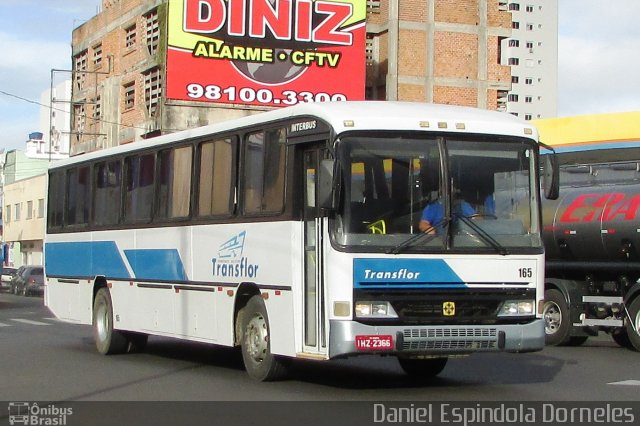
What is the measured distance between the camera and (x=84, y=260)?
19.0 metres

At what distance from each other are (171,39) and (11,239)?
4579 cm

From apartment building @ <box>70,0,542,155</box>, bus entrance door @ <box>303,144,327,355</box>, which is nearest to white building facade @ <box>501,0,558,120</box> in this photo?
apartment building @ <box>70,0,542,155</box>

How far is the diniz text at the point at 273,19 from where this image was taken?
45938mm

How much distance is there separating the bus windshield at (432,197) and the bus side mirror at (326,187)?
155 mm

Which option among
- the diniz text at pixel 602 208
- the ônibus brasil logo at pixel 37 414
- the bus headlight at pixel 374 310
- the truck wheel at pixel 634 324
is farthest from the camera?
the truck wheel at pixel 634 324

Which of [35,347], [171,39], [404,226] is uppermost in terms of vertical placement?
[171,39]

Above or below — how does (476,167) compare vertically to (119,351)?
above

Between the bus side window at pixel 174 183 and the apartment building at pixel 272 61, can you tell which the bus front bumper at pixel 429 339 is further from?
the apartment building at pixel 272 61

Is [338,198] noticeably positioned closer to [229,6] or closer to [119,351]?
[119,351]

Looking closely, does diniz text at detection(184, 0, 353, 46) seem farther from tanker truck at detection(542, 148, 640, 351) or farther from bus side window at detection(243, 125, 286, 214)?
bus side window at detection(243, 125, 286, 214)

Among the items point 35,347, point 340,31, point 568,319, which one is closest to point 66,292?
point 35,347

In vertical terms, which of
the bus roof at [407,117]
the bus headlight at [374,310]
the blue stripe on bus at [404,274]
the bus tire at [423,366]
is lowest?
the bus tire at [423,366]

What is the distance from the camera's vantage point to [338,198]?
11594 millimetres

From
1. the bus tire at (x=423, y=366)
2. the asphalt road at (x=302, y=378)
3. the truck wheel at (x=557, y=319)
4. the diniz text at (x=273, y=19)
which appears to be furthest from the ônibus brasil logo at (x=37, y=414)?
the diniz text at (x=273, y=19)
